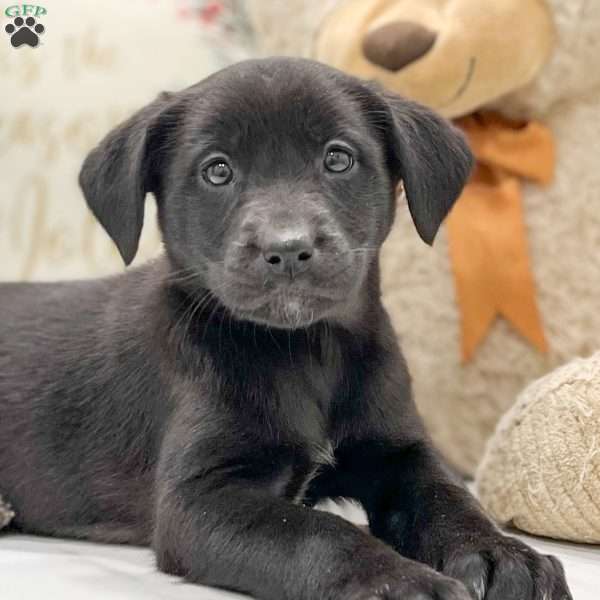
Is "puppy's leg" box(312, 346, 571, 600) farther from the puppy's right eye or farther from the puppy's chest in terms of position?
the puppy's right eye

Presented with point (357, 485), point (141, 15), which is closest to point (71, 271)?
point (141, 15)

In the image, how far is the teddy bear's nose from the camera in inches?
106

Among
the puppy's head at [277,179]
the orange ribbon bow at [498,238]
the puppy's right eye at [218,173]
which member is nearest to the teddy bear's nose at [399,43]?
the orange ribbon bow at [498,238]

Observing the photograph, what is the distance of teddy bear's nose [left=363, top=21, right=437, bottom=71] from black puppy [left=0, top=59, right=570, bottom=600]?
0.55 metres

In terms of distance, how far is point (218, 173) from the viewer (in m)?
2.03

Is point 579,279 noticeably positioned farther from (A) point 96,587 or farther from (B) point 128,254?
(A) point 96,587

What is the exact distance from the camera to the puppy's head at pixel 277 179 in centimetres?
185

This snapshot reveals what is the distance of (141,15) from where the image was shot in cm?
359

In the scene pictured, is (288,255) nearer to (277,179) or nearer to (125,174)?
(277,179)

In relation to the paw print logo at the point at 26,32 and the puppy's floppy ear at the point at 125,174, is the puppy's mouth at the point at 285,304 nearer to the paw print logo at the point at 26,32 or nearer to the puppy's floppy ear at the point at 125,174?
the puppy's floppy ear at the point at 125,174

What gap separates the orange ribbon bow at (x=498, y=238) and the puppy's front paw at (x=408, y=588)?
1389mm

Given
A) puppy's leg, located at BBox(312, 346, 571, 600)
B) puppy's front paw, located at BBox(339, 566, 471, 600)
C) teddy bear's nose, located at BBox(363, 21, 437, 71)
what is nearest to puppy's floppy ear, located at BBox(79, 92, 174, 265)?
puppy's leg, located at BBox(312, 346, 571, 600)

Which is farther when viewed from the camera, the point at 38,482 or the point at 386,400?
the point at 38,482

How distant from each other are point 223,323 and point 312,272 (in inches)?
13.2
